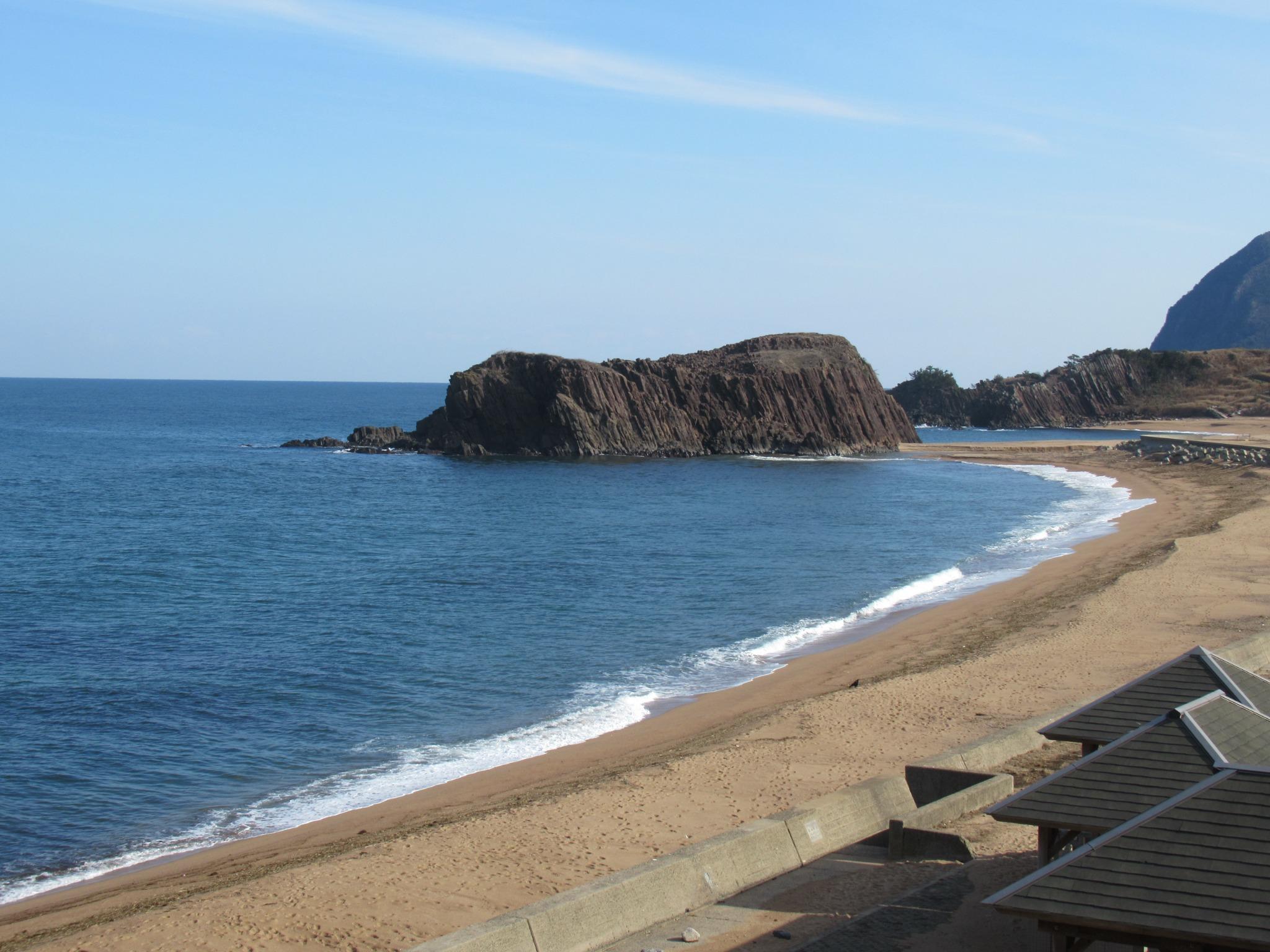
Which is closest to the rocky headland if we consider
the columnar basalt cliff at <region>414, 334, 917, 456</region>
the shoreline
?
the columnar basalt cliff at <region>414, 334, 917, 456</region>

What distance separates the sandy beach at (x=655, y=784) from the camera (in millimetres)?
11695

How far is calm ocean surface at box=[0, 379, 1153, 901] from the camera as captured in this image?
17438 millimetres

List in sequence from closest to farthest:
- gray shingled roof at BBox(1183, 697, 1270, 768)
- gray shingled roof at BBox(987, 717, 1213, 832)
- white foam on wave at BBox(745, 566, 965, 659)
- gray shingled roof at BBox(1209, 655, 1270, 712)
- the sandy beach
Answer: gray shingled roof at BBox(987, 717, 1213, 832) < gray shingled roof at BBox(1183, 697, 1270, 768) < gray shingled roof at BBox(1209, 655, 1270, 712) < the sandy beach < white foam on wave at BBox(745, 566, 965, 659)

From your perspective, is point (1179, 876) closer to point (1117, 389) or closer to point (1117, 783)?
point (1117, 783)

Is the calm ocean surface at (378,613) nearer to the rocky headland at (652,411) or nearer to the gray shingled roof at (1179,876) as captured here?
the gray shingled roof at (1179,876)

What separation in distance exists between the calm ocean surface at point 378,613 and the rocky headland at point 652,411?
68.9 feet

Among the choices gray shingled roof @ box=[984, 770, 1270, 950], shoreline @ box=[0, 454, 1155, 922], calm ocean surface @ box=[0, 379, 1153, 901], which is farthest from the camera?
calm ocean surface @ box=[0, 379, 1153, 901]

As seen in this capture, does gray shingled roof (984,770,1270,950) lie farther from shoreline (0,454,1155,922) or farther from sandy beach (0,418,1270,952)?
shoreline (0,454,1155,922)

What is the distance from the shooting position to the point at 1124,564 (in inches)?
1382

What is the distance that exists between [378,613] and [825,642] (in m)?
12.3

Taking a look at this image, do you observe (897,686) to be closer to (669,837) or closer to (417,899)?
(669,837)

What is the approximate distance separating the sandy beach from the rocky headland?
61.1m

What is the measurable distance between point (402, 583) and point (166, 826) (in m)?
19.4

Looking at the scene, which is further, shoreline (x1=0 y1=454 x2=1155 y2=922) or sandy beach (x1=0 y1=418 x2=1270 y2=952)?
shoreline (x1=0 y1=454 x2=1155 y2=922)
